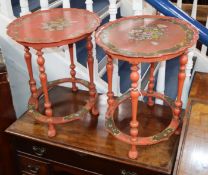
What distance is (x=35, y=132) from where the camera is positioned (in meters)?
1.72

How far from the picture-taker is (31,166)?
6.02ft

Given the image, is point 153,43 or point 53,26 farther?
point 53,26

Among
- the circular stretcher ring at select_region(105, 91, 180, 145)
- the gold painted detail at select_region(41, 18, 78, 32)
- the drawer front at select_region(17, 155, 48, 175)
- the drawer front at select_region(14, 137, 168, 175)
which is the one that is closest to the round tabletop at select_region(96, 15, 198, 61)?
the gold painted detail at select_region(41, 18, 78, 32)

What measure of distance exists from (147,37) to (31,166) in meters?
1.08

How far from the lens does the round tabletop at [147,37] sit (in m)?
1.25

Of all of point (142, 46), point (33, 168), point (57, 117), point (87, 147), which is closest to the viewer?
point (142, 46)

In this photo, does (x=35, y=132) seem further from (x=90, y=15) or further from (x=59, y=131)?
(x=90, y=15)

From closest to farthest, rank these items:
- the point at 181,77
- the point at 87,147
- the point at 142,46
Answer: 1. the point at 142,46
2. the point at 181,77
3. the point at 87,147

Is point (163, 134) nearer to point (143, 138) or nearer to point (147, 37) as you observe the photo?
point (143, 138)

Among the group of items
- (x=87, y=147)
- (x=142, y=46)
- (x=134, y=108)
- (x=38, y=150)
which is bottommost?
(x=38, y=150)

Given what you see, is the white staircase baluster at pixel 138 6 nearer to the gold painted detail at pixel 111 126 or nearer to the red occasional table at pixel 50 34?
the red occasional table at pixel 50 34

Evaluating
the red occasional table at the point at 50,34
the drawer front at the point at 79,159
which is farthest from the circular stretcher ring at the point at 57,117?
the drawer front at the point at 79,159

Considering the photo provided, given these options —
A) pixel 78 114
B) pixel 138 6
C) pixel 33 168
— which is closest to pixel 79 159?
A: pixel 78 114

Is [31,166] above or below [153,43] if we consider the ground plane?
below
